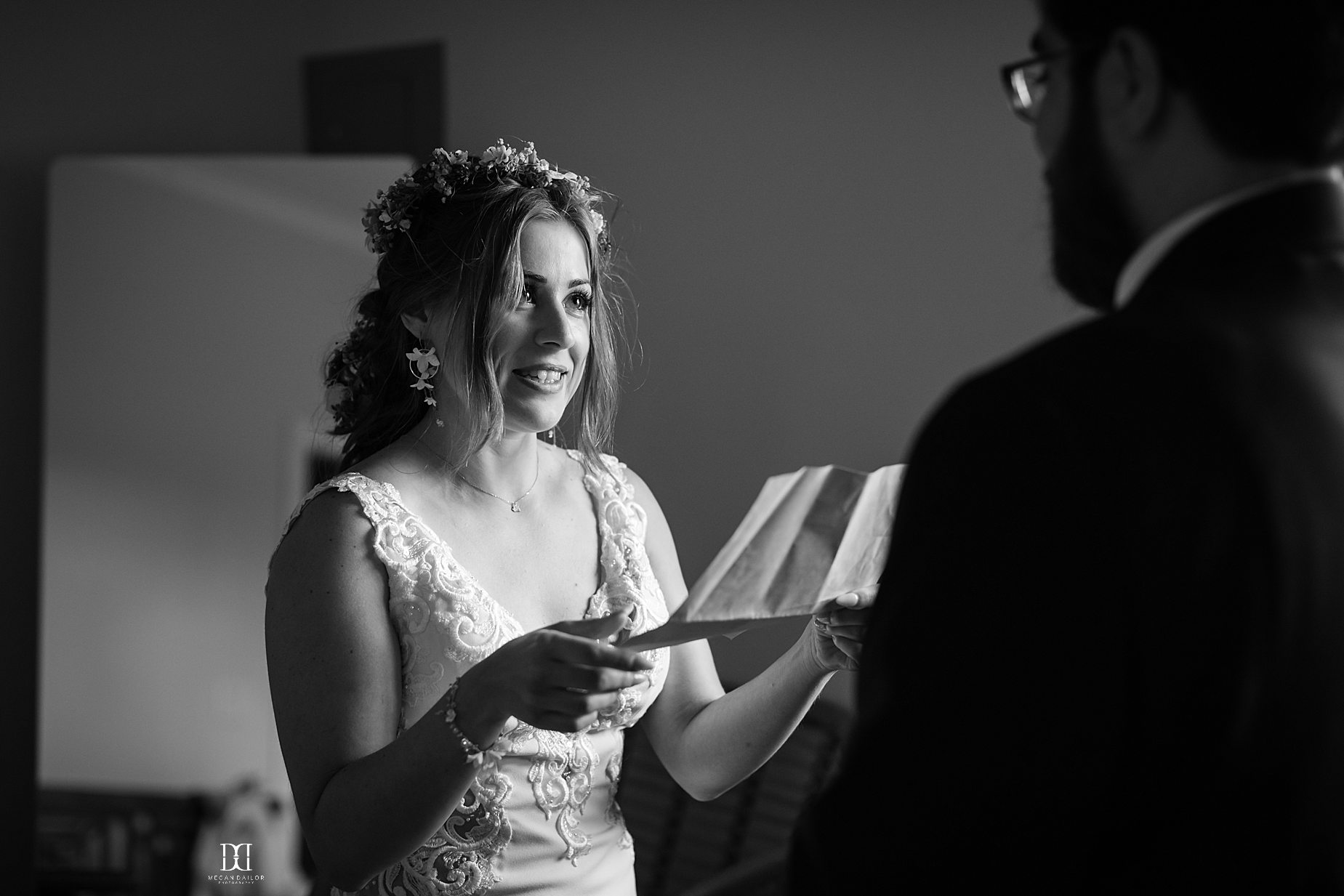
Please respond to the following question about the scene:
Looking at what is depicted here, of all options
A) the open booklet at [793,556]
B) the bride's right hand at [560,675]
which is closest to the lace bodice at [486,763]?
the bride's right hand at [560,675]

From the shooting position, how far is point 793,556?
1.17 m

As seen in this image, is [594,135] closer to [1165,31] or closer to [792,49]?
[792,49]

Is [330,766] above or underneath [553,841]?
above

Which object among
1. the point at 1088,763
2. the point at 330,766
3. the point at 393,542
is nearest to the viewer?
the point at 1088,763

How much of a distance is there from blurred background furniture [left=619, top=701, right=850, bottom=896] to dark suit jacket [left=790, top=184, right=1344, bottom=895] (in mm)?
1860

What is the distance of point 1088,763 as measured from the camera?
65 cm

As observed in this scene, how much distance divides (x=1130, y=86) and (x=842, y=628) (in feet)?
2.46

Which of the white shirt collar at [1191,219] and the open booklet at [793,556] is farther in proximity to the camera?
the open booklet at [793,556]

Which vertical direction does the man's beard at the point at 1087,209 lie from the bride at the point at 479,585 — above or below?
above

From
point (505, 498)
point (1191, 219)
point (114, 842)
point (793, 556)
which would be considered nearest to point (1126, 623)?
point (1191, 219)

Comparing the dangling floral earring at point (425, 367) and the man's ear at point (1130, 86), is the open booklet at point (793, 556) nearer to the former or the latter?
the man's ear at point (1130, 86)

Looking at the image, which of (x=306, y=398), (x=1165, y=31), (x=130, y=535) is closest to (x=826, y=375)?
(x=306, y=398)

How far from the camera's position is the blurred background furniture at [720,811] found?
2.57m

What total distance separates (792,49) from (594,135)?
20.5 inches
